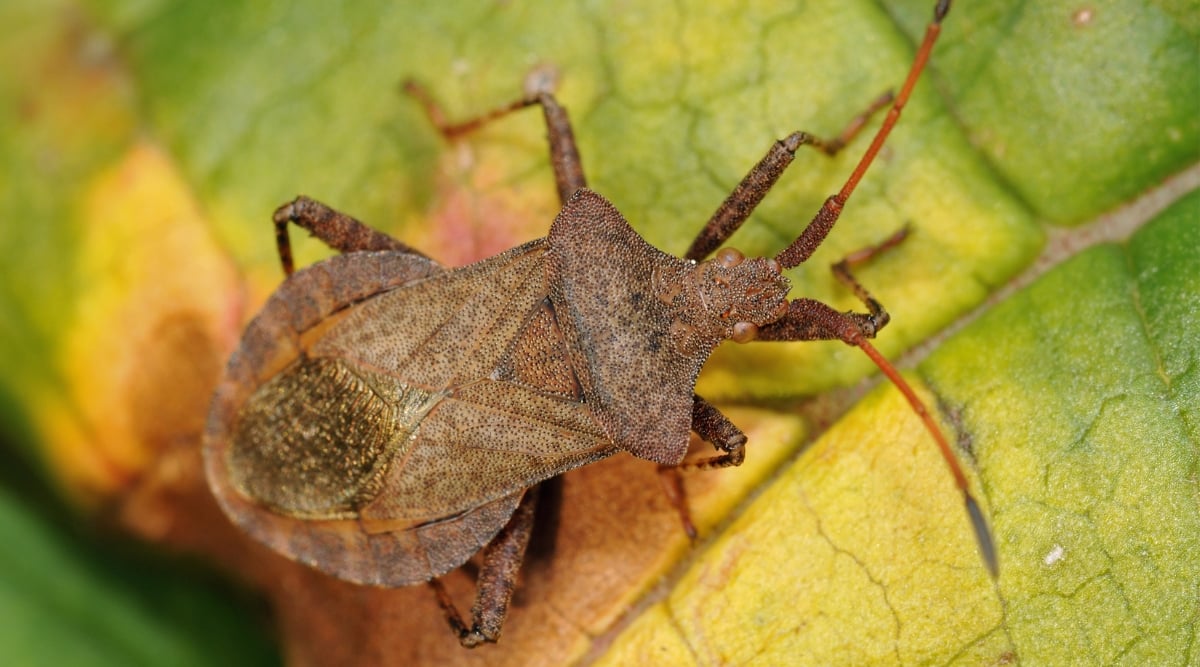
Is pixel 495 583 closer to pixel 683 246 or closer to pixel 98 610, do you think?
pixel 683 246

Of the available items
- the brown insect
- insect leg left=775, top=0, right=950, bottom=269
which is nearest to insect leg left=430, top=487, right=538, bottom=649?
the brown insect

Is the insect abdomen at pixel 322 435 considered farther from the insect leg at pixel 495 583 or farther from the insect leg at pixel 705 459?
the insect leg at pixel 705 459

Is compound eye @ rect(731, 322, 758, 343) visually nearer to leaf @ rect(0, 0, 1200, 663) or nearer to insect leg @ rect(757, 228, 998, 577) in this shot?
insect leg @ rect(757, 228, 998, 577)

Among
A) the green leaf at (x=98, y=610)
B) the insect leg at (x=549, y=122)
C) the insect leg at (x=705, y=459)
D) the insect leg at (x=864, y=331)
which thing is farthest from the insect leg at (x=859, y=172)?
the green leaf at (x=98, y=610)

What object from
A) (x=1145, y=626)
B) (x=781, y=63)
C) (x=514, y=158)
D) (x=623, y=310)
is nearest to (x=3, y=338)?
(x=514, y=158)

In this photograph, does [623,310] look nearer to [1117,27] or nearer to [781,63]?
[781,63]

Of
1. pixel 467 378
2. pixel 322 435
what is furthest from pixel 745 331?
pixel 322 435
